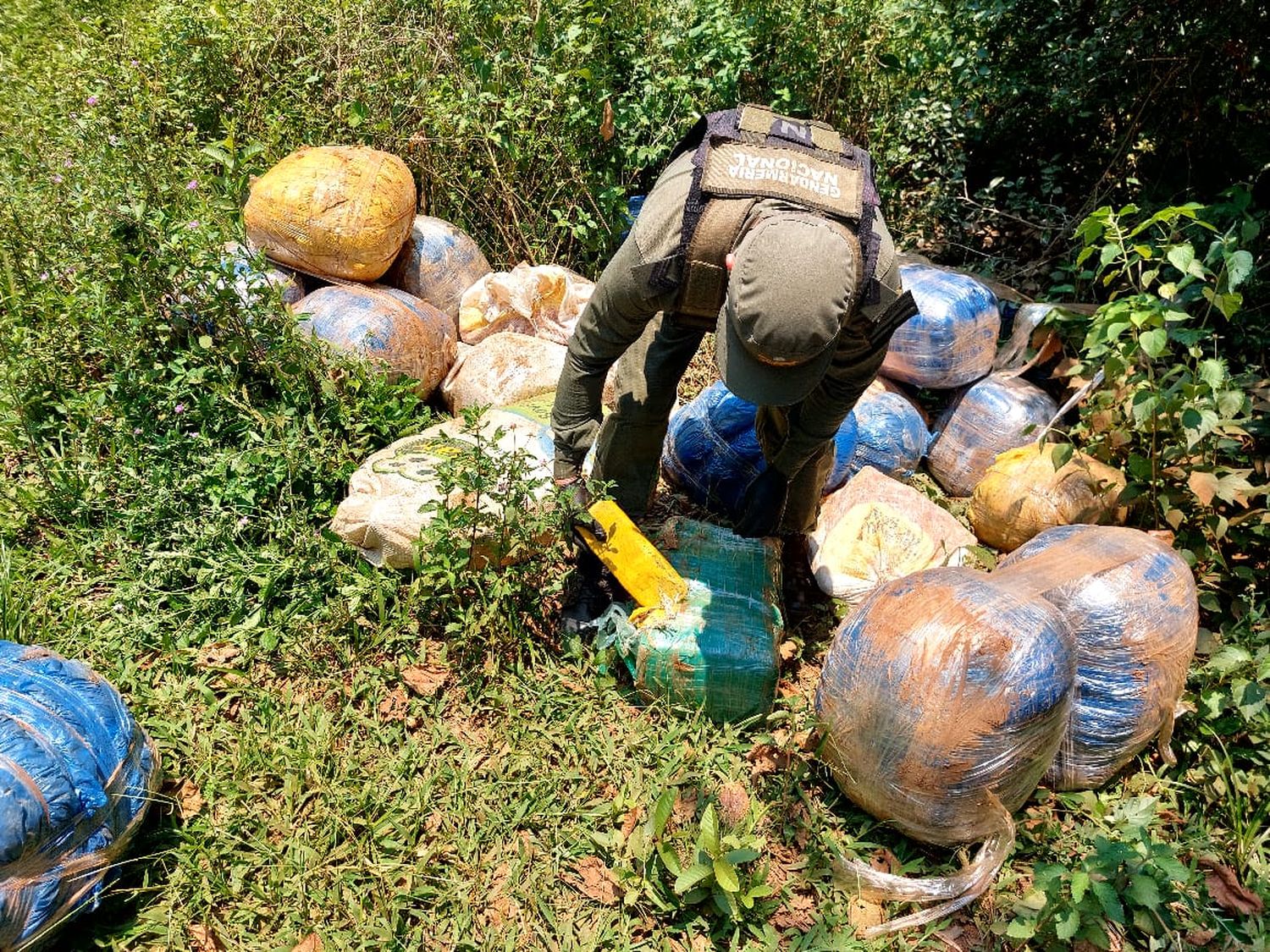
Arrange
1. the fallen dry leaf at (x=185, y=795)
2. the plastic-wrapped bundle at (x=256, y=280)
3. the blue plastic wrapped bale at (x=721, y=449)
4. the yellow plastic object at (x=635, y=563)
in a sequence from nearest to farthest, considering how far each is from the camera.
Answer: the fallen dry leaf at (x=185, y=795) < the yellow plastic object at (x=635, y=563) < the plastic-wrapped bundle at (x=256, y=280) < the blue plastic wrapped bale at (x=721, y=449)

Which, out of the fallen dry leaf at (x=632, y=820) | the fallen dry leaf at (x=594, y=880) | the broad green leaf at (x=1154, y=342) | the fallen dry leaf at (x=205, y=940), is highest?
the broad green leaf at (x=1154, y=342)

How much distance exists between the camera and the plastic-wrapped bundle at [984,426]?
129 inches

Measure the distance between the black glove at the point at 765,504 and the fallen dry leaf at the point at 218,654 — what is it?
1.63 m

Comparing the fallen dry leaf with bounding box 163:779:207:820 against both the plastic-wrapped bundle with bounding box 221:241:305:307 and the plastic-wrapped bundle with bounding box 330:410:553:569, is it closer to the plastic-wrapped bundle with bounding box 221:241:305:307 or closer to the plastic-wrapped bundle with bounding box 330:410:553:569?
the plastic-wrapped bundle with bounding box 330:410:553:569

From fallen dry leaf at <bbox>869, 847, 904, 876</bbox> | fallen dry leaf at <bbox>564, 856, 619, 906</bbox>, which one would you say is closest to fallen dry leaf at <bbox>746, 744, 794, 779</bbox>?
fallen dry leaf at <bbox>869, 847, 904, 876</bbox>

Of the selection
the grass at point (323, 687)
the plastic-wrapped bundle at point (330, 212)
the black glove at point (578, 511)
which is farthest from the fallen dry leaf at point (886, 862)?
the plastic-wrapped bundle at point (330, 212)

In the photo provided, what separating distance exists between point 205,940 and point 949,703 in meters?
1.83

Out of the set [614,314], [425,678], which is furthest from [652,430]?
[425,678]

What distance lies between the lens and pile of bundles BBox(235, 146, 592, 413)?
3193mm

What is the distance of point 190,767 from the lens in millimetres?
2283

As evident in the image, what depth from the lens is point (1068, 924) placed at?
1792mm

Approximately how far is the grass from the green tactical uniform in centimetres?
49

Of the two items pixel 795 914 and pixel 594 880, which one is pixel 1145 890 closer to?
pixel 795 914

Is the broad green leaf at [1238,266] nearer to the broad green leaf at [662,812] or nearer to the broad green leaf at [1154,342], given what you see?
the broad green leaf at [1154,342]
